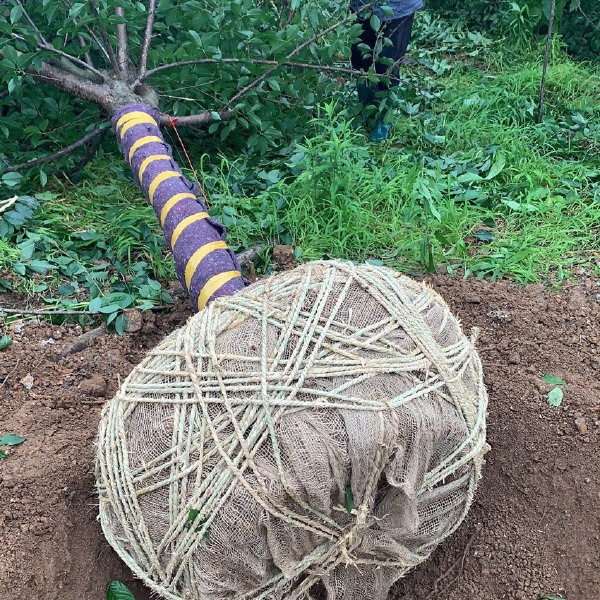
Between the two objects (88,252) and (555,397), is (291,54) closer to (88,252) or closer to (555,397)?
(88,252)

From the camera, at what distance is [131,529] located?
1.72 meters

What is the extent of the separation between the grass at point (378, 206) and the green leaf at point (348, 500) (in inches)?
61.8

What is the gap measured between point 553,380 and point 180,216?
1.62 metres

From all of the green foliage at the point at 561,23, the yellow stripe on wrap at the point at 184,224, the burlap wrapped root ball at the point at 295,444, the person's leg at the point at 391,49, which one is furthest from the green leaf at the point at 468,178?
the green foliage at the point at 561,23

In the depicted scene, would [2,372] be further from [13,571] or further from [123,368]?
[13,571]

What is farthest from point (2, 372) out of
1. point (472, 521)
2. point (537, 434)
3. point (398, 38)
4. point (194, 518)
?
point (398, 38)

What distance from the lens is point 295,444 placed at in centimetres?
158

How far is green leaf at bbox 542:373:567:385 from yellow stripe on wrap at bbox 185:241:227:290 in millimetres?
1338

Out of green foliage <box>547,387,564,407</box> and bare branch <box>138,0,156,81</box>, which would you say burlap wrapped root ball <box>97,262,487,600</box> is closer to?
green foliage <box>547,387,564,407</box>

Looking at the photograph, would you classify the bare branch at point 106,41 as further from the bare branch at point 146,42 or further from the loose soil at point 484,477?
the loose soil at point 484,477

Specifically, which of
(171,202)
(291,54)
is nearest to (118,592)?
(171,202)

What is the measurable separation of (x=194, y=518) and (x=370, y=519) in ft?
1.47

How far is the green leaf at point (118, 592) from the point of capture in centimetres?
189

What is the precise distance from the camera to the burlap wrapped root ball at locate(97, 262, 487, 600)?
159 cm
